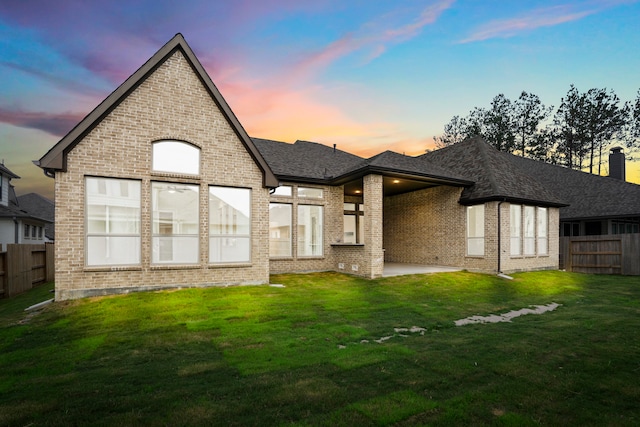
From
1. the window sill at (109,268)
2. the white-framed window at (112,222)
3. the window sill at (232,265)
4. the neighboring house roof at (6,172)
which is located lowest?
the window sill at (232,265)

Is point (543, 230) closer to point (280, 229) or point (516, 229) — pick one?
point (516, 229)

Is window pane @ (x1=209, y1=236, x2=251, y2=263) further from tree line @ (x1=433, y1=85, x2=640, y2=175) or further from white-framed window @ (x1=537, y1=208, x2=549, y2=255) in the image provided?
tree line @ (x1=433, y1=85, x2=640, y2=175)

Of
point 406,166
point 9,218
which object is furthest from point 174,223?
point 9,218

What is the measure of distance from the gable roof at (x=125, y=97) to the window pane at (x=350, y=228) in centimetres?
752

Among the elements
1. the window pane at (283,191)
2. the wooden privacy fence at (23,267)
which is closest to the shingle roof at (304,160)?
the window pane at (283,191)

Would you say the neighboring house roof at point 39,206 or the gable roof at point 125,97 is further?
the neighboring house roof at point 39,206

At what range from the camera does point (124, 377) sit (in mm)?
4785

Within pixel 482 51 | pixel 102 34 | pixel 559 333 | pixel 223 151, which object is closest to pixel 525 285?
pixel 559 333

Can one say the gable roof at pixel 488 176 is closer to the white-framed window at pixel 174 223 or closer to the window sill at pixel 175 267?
the white-framed window at pixel 174 223

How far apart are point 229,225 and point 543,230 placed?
→ 56.2ft

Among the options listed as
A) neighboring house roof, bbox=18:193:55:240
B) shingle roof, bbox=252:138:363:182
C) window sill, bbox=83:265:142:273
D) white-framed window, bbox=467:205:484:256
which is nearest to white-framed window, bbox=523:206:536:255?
white-framed window, bbox=467:205:484:256

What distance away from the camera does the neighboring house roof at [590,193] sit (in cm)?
2095

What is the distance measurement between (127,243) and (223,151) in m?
4.17

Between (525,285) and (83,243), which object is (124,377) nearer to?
(83,243)
